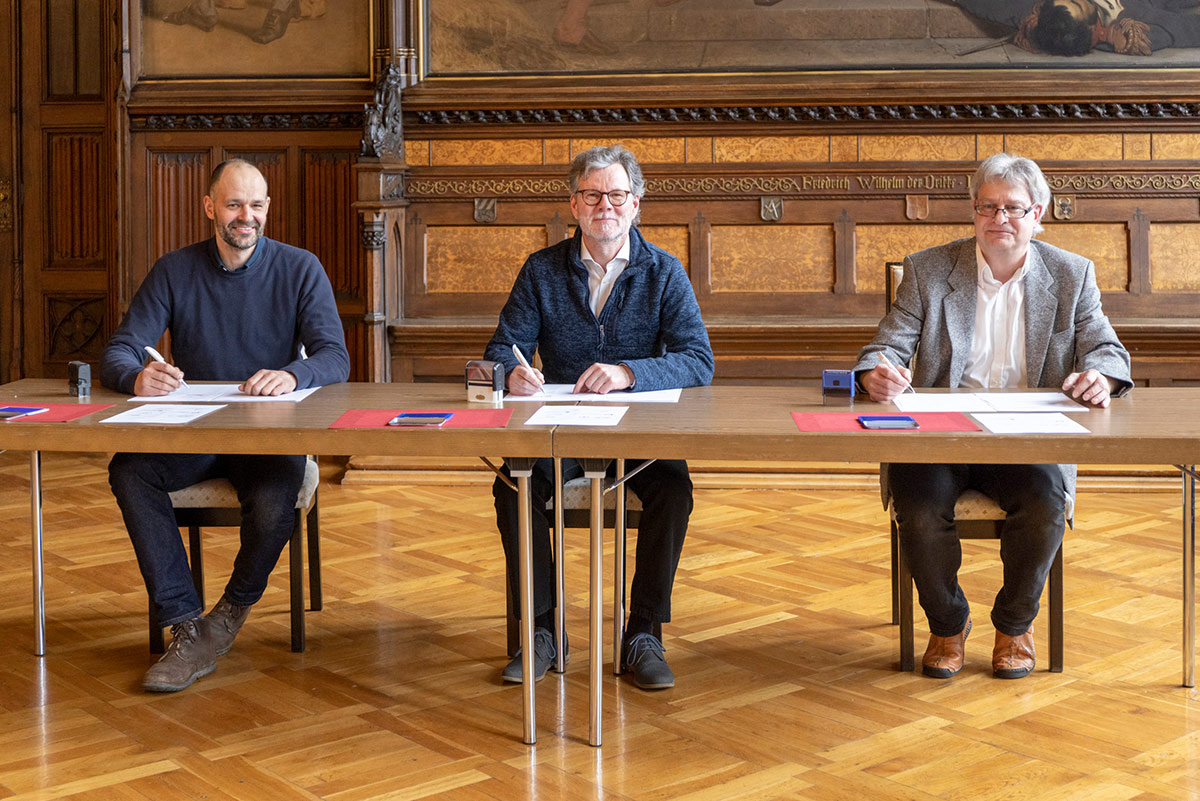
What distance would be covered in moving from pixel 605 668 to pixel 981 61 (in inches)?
153

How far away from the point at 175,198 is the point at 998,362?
4.49 m

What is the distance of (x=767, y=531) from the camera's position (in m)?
4.74

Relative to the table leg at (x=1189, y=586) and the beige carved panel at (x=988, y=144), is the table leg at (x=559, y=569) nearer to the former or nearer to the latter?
the table leg at (x=1189, y=586)

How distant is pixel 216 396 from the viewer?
3.08 m

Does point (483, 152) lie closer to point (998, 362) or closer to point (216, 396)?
point (216, 396)

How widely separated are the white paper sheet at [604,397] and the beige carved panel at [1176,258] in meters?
3.70

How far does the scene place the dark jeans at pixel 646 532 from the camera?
3059 mm

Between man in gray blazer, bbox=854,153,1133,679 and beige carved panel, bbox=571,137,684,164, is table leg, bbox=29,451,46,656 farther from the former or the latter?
beige carved panel, bbox=571,137,684,164

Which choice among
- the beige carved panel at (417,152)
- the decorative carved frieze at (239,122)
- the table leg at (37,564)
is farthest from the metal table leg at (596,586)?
the decorative carved frieze at (239,122)

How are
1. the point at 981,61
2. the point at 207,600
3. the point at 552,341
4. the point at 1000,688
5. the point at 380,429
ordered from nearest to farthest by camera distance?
1. the point at 380,429
2. the point at 1000,688
3. the point at 552,341
4. the point at 207,600
5. the point at 981,61

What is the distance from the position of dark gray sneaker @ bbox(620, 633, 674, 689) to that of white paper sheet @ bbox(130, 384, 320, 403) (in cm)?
96

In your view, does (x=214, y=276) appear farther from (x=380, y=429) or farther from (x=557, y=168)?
(x=557, y=168)

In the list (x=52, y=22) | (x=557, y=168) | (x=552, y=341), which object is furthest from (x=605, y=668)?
(x=52, y=22)

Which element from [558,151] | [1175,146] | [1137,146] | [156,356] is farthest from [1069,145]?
[156,356]
